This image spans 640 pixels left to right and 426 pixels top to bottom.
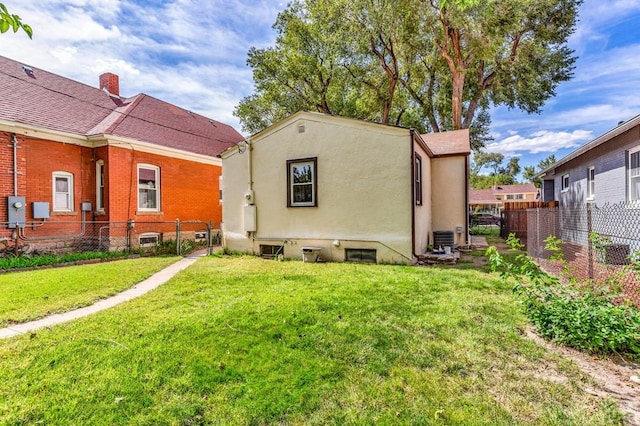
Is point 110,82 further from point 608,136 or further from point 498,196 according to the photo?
point 498,196

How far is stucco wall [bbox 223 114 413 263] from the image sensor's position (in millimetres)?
8672

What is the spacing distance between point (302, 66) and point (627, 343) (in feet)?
67.0

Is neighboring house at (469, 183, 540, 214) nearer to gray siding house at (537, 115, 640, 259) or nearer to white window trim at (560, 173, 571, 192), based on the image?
white window trim at (560, 173, 571, 192)

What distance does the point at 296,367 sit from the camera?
122 inches

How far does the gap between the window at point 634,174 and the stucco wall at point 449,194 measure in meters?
4.58

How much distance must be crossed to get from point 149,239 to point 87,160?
12.0 ft

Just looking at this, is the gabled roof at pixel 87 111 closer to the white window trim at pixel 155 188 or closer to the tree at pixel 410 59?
the white window trim at pixel 155 188

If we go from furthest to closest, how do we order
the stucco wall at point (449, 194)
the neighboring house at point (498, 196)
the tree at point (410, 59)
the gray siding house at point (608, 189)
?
the neighboring house at point (498, 196) → the tree at point (410, 59) → the stucco wall at point (449, 194) → the gray siding house at point (608, 189)

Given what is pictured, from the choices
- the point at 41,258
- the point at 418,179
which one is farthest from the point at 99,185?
the point at 418,179

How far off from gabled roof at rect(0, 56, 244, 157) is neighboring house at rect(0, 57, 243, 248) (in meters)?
0.04

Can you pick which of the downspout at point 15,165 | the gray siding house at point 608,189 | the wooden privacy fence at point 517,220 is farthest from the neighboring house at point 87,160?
the wooden privacy fence at point 517,220

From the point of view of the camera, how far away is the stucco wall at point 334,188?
8672 mm

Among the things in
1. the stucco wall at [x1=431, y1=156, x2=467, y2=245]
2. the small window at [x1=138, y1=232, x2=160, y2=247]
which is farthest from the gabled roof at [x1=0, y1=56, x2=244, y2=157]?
the stucco wall at [x1=431, y1=156, x2=467, y2=245]

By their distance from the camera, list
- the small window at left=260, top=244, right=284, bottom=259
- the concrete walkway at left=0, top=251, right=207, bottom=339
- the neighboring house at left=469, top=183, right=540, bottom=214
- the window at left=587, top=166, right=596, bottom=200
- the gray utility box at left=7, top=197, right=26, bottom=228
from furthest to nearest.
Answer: the neighboring house at left=469, top=183, right=540, bottom=214, the window at left=587, top=166, right=596, bottom=200, the small window at left=260, top=244, right=284, bottom=259, the gray utility box at left=7, top=197, right=26, bottom=228, the concrete walkway at left=0, top=251, right=207, bottom=339
